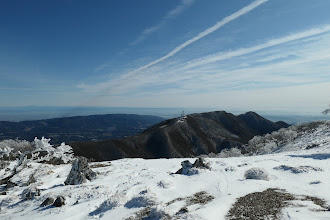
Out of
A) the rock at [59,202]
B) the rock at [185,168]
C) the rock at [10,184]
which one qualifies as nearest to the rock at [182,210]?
the rock at [59,202]

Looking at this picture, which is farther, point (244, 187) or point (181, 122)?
point (181, 122)

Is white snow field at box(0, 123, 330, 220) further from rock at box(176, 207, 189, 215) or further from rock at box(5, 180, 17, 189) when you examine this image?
rock at box(5, 180, 17, 189)

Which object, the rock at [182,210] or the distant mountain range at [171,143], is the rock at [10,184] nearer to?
the rock at [182,210]

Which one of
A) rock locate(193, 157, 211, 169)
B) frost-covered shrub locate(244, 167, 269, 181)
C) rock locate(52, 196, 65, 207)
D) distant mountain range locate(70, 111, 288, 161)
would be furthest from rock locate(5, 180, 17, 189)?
distant mountain range locate(70, 111, 288, 161)

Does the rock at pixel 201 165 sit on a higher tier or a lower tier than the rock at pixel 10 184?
higher

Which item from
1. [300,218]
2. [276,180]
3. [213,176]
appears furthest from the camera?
[213,176]

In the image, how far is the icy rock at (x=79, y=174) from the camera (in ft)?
71.5

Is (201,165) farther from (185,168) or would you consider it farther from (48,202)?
(48,202)

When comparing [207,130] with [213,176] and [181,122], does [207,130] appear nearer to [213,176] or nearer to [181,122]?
[181,122]

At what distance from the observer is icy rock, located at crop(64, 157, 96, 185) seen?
858 inches

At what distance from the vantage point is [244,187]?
1650cm

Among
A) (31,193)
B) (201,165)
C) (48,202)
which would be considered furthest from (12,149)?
(201,165)

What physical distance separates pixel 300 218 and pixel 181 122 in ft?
529

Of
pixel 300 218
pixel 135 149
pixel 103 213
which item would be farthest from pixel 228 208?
pixel 135 149
